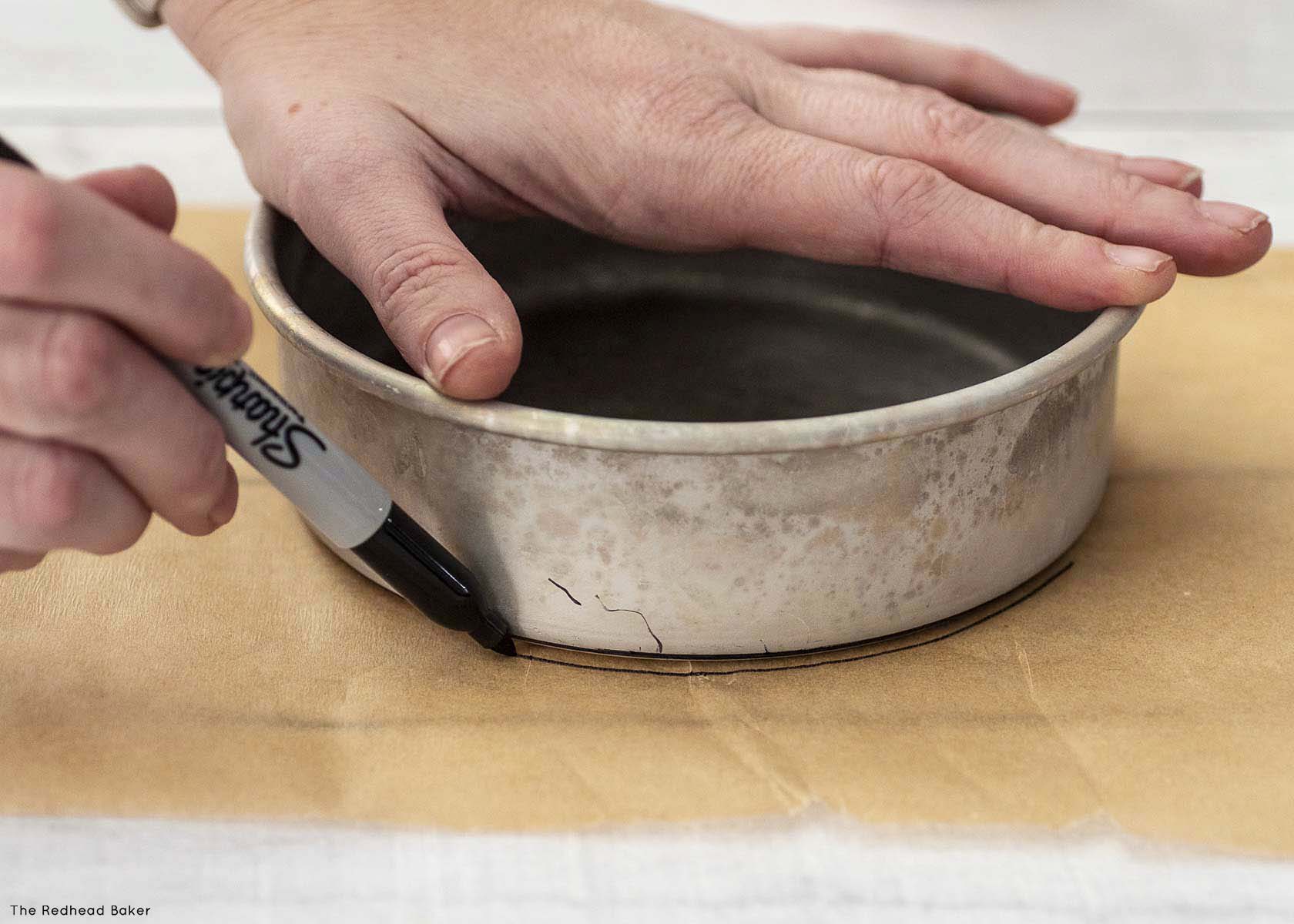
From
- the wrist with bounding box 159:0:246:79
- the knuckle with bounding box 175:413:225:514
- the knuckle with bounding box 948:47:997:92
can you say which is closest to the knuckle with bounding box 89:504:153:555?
the knuckle with bounding box 175:413:225:514

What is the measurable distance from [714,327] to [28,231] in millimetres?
552

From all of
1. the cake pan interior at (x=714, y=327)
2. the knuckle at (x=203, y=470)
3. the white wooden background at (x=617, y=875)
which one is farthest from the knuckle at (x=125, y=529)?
the cake pan interior at (x=714, y=327)

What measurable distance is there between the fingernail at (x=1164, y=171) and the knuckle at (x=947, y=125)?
10 cm

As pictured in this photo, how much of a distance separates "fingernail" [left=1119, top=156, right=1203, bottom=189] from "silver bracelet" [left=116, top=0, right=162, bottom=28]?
2.04ft

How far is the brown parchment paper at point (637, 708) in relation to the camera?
540 millimetres

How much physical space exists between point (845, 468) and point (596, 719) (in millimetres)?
156

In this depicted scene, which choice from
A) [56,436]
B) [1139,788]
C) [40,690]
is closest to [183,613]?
[40,690]

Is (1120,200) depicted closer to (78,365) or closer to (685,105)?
(685,105)

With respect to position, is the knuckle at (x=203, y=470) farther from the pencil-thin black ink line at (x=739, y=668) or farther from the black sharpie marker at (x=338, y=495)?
the pencil-thin black ink line at (x=739, y=668)

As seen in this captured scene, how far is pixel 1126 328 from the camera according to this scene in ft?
2.05

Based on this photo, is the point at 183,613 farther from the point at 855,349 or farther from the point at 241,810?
the point at 855,349

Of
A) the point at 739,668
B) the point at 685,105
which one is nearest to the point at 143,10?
the point at 685,105

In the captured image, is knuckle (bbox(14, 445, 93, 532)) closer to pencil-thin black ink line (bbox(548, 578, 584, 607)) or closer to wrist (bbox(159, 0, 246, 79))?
pencil-thin black ink line (bbox(548, 578, 584, 607))

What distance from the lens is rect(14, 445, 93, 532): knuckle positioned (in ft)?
1.49
